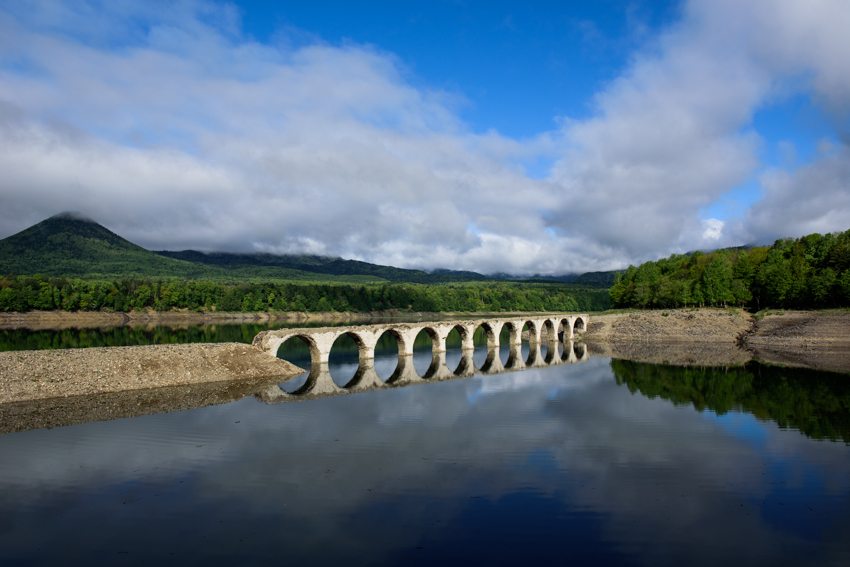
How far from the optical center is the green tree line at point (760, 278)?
6166 centimetres

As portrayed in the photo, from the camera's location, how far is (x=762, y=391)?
3262cm

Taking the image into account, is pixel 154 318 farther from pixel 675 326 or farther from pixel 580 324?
pixel 675 326

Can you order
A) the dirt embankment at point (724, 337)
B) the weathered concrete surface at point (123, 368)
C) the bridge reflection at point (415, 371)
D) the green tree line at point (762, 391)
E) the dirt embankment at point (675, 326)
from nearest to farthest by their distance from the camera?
the green tree line at point (762, 391)
the weathered concrete surface at point (123, 368)
the bridge reflection at point (415, 371)
the dirt embankment at point (724, 337)
the dirt embankment at point (675, 326)

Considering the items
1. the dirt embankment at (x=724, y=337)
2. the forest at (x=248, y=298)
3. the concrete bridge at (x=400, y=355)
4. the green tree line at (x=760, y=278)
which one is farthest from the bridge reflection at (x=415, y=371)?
the forest at (x=248, y=298)

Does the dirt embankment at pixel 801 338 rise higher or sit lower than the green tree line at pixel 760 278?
lower

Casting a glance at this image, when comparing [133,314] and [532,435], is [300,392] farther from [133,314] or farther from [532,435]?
[133,314]

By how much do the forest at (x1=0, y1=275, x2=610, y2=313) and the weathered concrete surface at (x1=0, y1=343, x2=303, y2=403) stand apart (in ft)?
286

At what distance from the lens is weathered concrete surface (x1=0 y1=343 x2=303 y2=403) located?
26.5m

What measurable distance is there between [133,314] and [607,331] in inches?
4010

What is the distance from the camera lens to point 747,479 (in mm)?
16328

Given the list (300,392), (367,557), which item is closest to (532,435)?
(367,557)

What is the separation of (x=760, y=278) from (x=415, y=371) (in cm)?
6083

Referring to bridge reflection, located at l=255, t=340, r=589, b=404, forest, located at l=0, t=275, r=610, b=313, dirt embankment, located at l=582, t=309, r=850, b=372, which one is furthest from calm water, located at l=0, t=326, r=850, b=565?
forest, located at l=0, t=275, r=610, b=313

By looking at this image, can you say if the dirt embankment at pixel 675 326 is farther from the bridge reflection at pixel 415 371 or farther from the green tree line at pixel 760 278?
the bridge reflection at pixel 415 371
